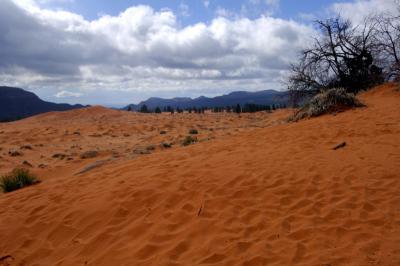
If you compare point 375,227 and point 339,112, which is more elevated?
point 339,112

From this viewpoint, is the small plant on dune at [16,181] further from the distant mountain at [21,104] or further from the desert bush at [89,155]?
the distant mountain at [21,104]

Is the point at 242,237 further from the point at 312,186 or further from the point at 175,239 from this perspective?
the point at 312,186

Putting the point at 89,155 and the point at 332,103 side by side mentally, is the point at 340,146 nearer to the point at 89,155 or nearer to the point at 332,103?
the point at 332,103

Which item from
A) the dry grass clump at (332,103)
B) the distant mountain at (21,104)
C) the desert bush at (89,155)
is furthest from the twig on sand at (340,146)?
the distant mountain at (21,104)

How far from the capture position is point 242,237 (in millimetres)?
4289

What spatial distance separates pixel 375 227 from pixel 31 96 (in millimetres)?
121153

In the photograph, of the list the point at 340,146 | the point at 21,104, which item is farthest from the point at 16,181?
the point at 21,104

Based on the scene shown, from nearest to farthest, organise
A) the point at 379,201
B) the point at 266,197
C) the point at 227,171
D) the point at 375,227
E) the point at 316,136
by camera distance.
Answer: the point at 375,227
the point at 379,201
the point at 266,197
the point at 227,171
the point at 316,136

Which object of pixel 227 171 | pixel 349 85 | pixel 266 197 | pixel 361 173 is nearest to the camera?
pixel 266 197

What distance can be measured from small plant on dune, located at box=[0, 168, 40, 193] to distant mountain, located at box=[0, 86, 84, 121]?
96.0 metres

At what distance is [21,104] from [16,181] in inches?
4304

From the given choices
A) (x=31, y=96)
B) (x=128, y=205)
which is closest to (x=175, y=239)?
(x=128, y=205)

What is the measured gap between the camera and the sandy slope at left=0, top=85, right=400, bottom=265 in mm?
4016

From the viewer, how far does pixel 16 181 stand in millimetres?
8617
